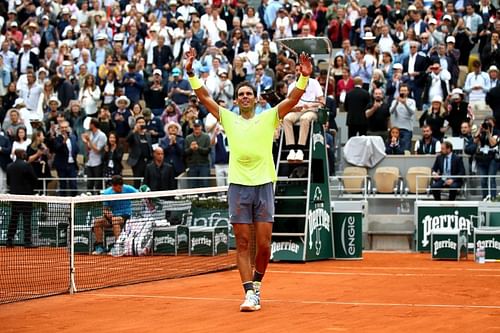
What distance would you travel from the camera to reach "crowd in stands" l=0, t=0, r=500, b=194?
85.9ft

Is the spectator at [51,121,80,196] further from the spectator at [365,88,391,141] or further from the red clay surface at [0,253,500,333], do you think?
the red clay surface at [0,253,500,333]

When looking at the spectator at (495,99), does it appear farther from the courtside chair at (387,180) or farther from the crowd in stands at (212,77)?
the courtside chair at (387,180)

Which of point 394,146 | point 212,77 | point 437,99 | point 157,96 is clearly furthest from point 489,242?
point 157,96

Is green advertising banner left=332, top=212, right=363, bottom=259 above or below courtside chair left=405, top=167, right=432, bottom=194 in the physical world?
below

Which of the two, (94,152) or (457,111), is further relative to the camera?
(94,152)

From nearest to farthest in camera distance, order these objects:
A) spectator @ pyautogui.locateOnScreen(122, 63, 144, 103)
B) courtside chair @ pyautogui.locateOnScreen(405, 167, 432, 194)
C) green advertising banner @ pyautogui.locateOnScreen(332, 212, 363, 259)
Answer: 1. green advertising banner @ pyautogui.locateOnScreen(332, 212, 363, 259)
2. courtside chair @ pyautogui.locateOnScreen(405, 167, 432, 194)
3. spectator @ pyautogui.locateOnScreen(122, 63, 144, 103)

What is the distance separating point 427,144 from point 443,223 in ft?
10.4

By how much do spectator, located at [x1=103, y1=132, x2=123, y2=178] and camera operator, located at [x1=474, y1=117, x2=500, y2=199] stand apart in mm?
8619

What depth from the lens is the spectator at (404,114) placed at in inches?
1025

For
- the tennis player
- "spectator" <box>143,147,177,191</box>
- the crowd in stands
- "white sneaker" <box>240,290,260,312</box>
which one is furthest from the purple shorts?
"spectator" <box>143,147,177,191</box>

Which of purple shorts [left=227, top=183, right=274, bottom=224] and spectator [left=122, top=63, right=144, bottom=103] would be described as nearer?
purple shorts [left=227, top=183, right=274, bottom=224]

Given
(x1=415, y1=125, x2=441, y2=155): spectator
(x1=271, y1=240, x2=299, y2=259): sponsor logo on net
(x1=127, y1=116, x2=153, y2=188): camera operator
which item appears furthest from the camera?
(x1=127, y1=116, x2=153, y2=188): camera operator

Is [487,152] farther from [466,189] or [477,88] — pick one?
[477,88]

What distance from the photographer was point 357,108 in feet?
85.9
